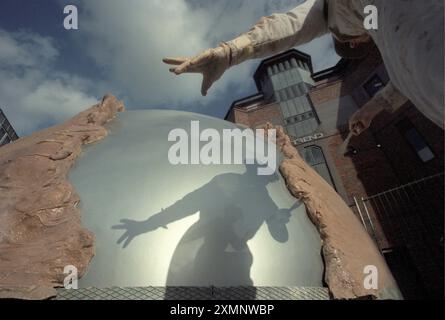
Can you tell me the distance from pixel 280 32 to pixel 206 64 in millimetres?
561

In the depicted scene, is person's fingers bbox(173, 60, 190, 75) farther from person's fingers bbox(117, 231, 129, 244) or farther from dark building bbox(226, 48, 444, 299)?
dark building bbox(226, 48, 444, 299)

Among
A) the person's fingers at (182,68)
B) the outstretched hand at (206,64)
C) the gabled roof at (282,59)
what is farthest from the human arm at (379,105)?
the gabled roof at (282,59)

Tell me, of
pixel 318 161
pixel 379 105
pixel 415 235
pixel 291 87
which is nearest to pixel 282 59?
pixel 291 87

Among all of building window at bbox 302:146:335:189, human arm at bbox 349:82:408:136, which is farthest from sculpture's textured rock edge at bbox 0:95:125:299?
building window at bbox 302:146:335:189

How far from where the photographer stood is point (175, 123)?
3285 mm

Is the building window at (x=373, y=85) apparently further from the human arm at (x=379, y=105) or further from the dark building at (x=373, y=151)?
the human arm at (x=379, y=105)

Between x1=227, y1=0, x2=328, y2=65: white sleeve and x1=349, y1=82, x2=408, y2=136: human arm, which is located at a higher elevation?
x1=227, y1=0, x2=328, y2=65: white sleeve

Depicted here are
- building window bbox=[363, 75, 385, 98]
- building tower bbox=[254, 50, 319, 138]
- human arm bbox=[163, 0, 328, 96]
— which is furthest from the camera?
building tower bbox=[254, 50, 319, 138]

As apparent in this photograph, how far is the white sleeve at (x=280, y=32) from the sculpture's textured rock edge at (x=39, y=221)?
5.54 ft

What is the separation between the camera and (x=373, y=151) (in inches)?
469

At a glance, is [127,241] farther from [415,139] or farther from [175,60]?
[415,139]

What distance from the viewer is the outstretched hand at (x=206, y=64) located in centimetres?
168

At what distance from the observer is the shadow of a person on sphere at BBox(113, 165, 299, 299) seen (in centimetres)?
196

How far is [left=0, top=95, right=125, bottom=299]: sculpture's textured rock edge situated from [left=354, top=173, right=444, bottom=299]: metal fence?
A: 8913 millimetres
